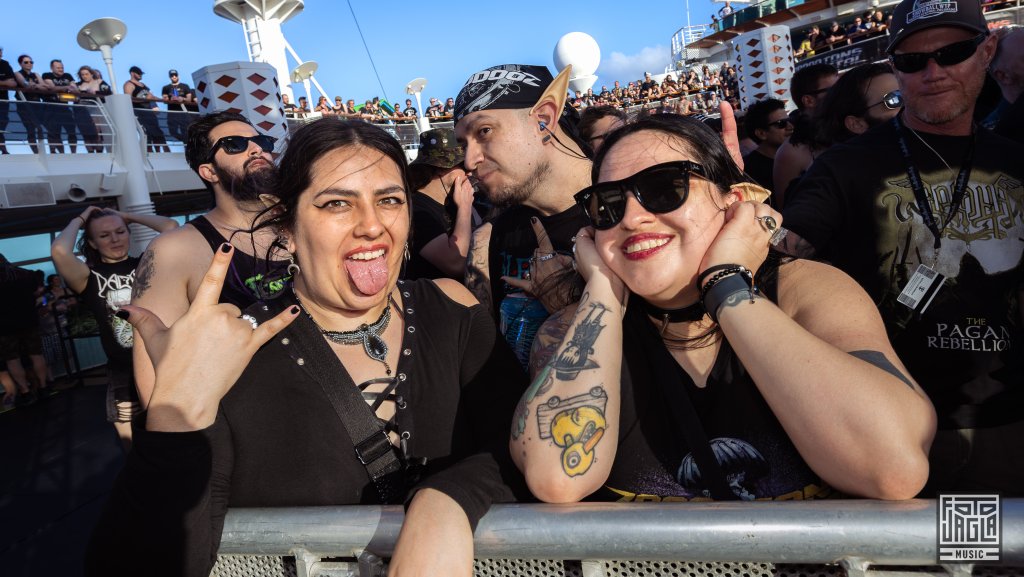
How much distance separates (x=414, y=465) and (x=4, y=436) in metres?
8.41

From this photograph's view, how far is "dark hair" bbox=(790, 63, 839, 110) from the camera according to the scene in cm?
538

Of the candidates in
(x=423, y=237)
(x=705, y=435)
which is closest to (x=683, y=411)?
(x=705, y=435)

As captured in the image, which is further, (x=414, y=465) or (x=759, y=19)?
(x=759, y=19)

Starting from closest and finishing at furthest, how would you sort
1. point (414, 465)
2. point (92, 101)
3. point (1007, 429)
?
point (414, 465) → point (1007, 429) → point (92, 101)

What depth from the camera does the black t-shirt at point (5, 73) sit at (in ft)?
A: 41.8

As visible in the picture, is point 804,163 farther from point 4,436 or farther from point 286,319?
point 4,436

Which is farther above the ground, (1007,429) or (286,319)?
(286,319)

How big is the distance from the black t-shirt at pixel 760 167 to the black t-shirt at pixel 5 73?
13905 millimetres

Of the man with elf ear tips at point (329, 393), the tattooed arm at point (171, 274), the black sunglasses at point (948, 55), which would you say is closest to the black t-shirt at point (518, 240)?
the man with elf ear tips at point (329, 393)

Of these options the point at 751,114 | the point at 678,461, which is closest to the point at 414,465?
the point at 678,461

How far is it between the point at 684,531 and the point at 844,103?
334 cm

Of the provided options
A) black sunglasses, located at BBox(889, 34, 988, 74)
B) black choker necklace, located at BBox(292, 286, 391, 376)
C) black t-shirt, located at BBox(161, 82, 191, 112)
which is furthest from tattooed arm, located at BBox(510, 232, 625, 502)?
black t-shirt, located at BBox(161, 82, 191, 112)

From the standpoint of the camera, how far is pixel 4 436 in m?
7.86

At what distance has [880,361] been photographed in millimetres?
1569
